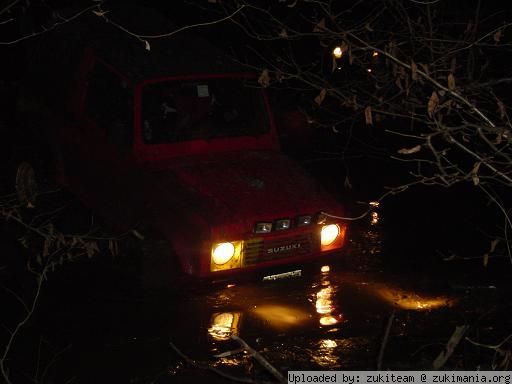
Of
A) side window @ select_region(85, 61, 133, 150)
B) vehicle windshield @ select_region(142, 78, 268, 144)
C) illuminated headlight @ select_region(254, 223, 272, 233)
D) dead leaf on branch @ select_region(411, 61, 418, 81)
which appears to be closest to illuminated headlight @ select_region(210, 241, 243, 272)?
illuminated headlight @ select_region(254, 223, 272, 233)

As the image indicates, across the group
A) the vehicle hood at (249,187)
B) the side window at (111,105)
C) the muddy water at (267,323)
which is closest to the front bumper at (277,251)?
the vehicle hood at (249,187)

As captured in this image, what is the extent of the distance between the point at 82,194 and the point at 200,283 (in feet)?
7.13

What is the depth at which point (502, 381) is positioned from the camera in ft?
12.0

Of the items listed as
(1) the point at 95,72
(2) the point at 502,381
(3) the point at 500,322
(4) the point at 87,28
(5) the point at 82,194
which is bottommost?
(3) the point at 500,322

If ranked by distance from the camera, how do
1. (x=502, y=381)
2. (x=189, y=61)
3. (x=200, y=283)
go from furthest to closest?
(x=189, y=61) < (x=200, y=283) < (x=502, y=381)

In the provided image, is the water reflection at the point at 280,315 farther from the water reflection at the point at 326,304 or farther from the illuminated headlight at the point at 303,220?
the illuminated headlight at the point at 303,220

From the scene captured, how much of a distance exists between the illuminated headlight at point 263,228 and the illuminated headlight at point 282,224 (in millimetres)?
75

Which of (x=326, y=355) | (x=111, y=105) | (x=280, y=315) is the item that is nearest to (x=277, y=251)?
(x=280, y=315)

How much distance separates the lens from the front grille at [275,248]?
6.19 metres

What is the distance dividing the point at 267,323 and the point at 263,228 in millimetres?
820

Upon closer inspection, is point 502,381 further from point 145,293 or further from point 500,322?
point 145,293

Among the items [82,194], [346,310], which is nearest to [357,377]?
[346,310]

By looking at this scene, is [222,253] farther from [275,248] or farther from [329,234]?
[329,234]

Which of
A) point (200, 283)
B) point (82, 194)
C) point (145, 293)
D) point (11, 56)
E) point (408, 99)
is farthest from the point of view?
point (11, 56)
